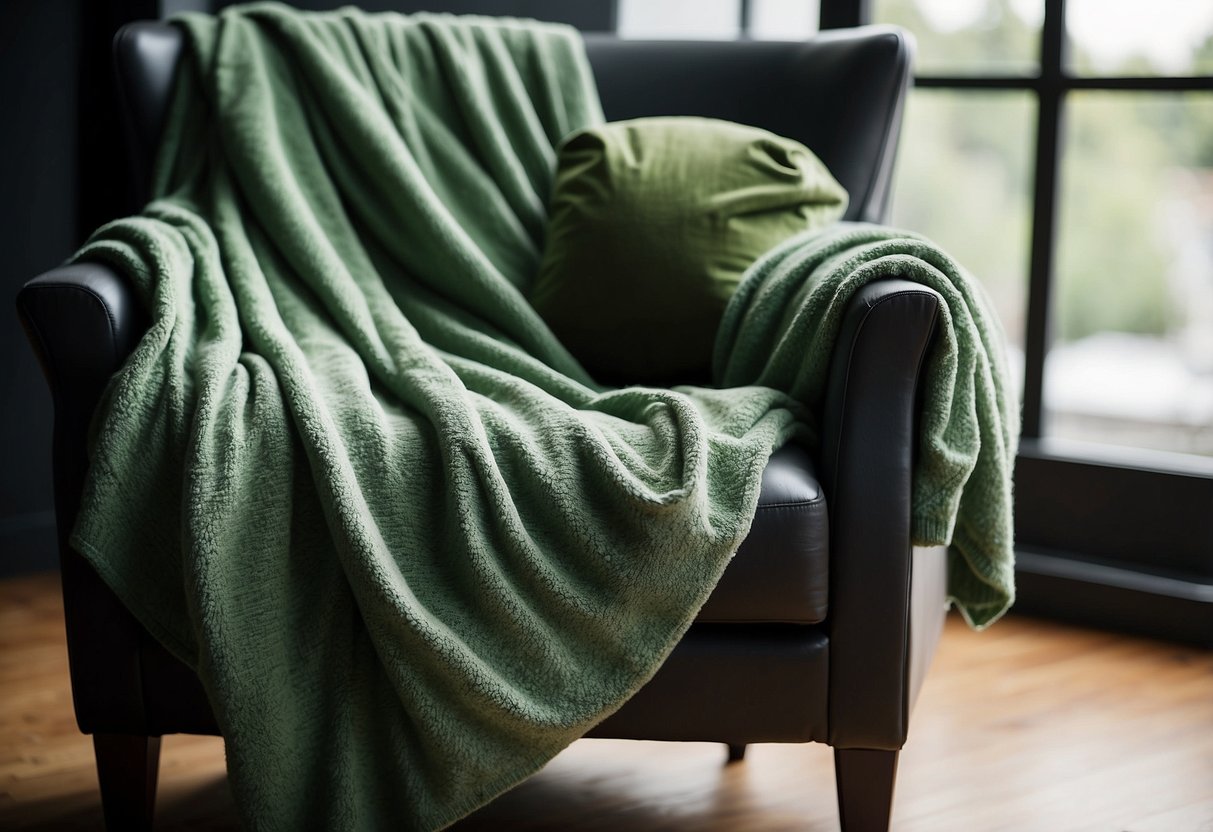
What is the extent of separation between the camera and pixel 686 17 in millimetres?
2607

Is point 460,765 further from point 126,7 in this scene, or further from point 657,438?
point 126,7

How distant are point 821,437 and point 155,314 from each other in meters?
0.66

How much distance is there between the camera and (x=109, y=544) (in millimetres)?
1157

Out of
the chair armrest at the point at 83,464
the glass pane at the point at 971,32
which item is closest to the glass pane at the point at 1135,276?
the glass pane at the point at 971,32

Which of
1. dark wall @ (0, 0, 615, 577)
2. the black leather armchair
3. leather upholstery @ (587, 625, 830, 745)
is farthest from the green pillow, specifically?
dark wall @ (0, 0, 615, 577)

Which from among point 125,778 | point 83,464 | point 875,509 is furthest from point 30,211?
point 875,509

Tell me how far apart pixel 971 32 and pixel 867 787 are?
4.93ft

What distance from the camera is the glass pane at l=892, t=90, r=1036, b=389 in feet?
7.32

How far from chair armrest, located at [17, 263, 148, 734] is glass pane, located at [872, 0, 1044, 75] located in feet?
5.00

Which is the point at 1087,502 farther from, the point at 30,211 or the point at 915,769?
the point at 30,211

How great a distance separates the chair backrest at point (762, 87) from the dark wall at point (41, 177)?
524 millimetres

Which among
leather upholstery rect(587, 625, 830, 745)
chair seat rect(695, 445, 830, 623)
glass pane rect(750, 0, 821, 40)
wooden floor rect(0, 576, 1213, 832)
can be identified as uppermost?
glass pane rect(750, 0, 821, 40)

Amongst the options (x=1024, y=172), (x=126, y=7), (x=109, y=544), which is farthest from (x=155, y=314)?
(x=1024, y=172)

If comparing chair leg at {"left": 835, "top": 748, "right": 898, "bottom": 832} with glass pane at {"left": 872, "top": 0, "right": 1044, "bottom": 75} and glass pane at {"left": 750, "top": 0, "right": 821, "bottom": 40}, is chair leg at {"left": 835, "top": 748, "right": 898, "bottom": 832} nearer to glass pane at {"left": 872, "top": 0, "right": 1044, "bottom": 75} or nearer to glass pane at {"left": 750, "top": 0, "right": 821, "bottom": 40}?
glass pane at {"left": 872, "top": 0, "right": 1044, "bottom": 75}
